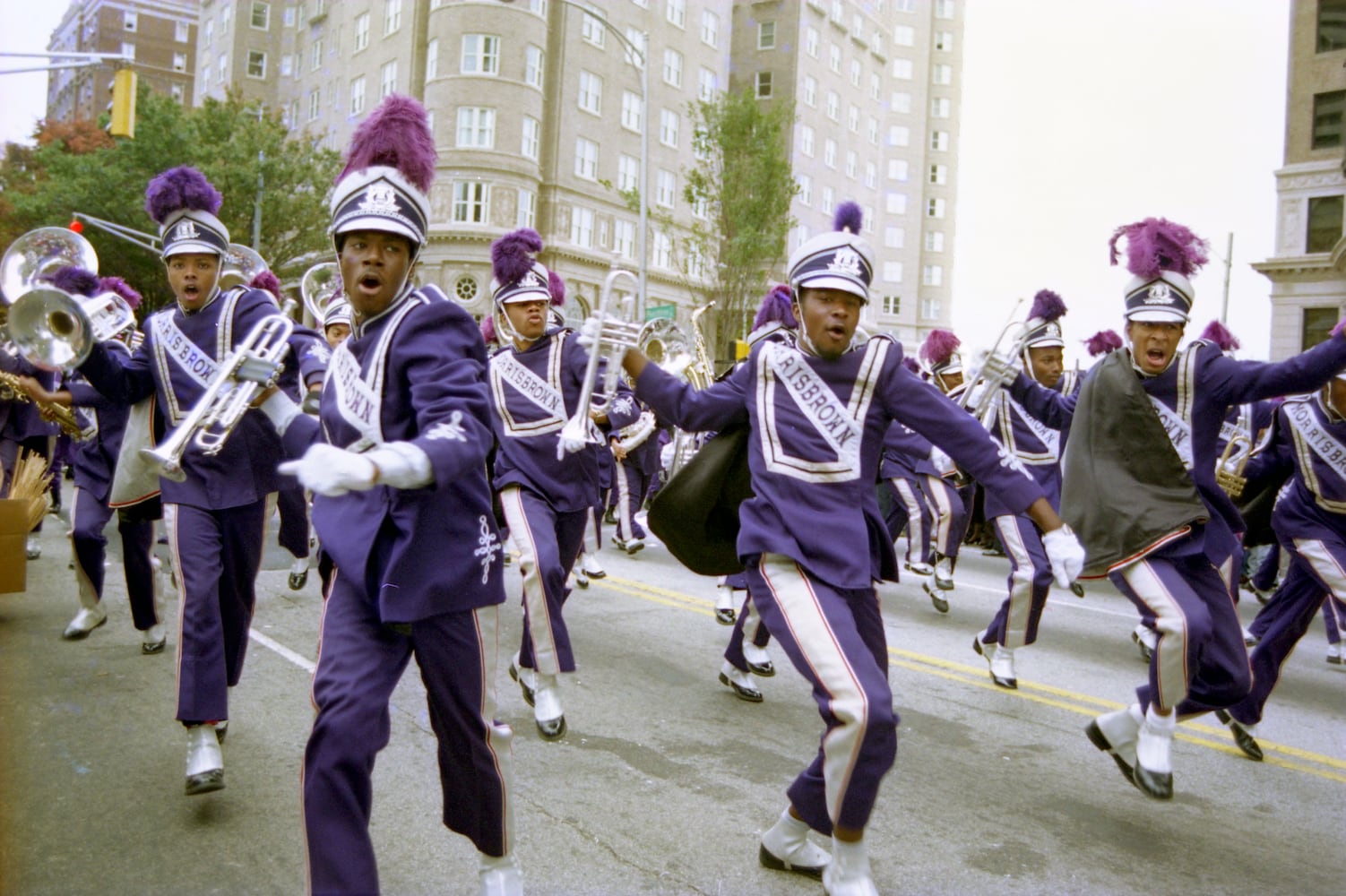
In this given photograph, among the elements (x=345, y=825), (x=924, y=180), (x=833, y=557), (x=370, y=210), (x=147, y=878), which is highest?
(x=924, y=180)

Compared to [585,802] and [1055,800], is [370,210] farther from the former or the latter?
[1055,800]

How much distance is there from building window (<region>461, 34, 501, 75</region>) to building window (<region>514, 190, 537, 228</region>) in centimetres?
428

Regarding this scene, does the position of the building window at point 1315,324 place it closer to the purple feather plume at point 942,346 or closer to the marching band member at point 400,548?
the purple feather plume at point 942,346

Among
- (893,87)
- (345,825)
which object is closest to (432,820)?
(345,825)

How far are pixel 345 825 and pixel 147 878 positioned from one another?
1299mm

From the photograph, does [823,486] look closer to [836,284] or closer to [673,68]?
[836,284]

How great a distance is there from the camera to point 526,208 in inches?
1603

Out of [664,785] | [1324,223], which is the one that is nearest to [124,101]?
[664,785]

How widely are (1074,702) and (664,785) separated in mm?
3199

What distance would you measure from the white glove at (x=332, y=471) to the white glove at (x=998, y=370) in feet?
11.3

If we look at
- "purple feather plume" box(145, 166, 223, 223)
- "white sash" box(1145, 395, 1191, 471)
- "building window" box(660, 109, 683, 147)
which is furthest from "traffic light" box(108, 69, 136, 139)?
"building window" box(660, 109, 683, 147)

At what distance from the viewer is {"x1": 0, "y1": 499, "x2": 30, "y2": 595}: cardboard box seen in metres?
6.61

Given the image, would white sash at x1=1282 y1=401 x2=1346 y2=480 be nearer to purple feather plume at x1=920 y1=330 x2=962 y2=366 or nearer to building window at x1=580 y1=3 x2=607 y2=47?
purple feather plume at x1=920 y1=330 x2=962 y2=366

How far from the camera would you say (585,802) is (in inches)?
180
